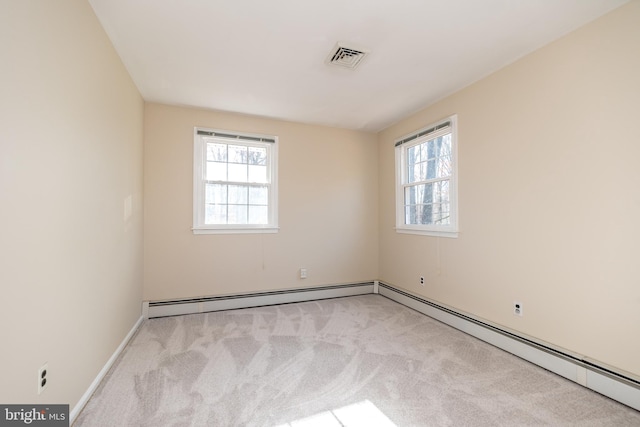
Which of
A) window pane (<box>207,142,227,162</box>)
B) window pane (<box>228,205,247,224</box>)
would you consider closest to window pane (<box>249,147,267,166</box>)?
window pane (<box>207,142,227,162</box>)

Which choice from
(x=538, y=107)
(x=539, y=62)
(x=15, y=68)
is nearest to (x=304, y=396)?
(x=15, y=68)

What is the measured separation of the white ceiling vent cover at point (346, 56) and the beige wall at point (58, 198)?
1744 mm

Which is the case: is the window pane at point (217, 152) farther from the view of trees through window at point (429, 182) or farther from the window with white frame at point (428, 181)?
the view of trees through window at point (429, 182)

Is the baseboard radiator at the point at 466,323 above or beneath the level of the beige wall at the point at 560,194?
beneath

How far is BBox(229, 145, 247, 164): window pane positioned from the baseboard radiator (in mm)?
1853

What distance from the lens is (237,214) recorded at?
3.82 metres

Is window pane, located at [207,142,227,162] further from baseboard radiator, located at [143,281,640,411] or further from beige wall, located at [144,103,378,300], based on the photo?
baseboard radiator, located at [143,281,640,411]

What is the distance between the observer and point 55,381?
147cm

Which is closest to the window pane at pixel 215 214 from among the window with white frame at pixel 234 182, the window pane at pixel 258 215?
the window with white frame at pixel 234 182

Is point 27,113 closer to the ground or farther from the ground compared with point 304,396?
farther from the ground

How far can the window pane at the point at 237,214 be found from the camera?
12.5 ft

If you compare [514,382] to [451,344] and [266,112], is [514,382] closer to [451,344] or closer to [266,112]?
[451,344]

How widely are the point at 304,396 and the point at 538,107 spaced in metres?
2.93

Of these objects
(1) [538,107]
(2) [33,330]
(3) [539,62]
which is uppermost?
(3) [539,62]
